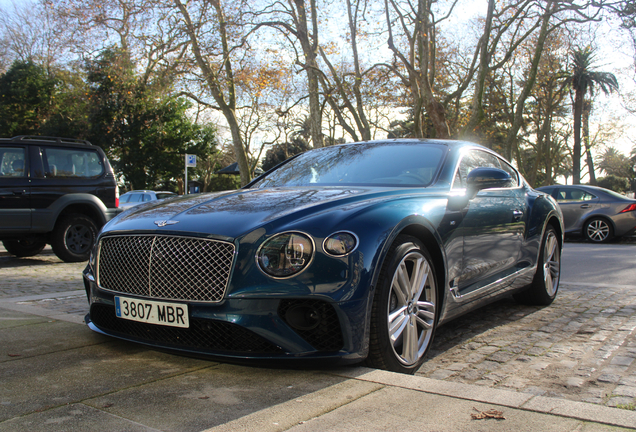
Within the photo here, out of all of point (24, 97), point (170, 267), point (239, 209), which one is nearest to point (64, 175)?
point (239, 209)

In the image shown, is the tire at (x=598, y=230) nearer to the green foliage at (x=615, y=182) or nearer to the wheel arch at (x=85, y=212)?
the wheel arch at (x=85, y=212)

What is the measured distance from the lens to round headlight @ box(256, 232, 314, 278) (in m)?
2.82

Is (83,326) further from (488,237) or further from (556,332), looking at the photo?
(556,332)

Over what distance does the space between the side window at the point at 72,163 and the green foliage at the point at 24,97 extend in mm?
30745

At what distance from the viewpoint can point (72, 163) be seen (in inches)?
394

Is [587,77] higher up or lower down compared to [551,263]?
higher up

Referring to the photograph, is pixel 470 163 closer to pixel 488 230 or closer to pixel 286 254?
pixel 488 230

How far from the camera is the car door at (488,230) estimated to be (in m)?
4.06

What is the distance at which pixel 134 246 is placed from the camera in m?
3.24

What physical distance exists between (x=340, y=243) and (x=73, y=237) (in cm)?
832

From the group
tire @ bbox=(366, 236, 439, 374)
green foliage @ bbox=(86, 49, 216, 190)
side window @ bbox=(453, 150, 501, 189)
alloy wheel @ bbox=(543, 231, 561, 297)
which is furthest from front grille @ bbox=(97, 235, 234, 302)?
green foliage @ bbox=(86, 49, 216, 190)

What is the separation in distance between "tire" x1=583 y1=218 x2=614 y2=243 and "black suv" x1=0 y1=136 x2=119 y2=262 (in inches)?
442

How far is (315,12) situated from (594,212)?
34.3 feet

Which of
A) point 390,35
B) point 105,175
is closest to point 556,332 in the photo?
point 105,175
